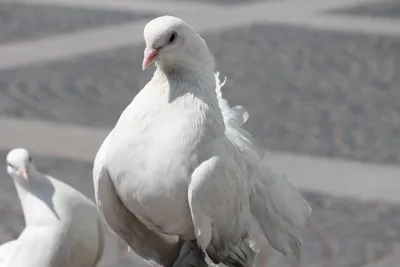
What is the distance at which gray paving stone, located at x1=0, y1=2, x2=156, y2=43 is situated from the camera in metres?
8.50

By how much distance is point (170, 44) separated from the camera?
2.77 metres

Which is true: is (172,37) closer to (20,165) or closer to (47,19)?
(20,165)

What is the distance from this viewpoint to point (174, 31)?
276 cm

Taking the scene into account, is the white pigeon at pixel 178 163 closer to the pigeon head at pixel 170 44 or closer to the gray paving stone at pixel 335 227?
the pigeon head at pixel 170 44

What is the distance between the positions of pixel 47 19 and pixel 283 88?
296 cm

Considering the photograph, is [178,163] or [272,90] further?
[272,90]

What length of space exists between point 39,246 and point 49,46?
4934mm

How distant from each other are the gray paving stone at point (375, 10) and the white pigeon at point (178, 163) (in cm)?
623

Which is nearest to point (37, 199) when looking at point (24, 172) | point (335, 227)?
point (24, 172)

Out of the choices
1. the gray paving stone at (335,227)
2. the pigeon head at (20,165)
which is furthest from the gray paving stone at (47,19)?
the pigeon head at (20,165)

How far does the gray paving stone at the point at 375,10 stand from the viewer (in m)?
9.01

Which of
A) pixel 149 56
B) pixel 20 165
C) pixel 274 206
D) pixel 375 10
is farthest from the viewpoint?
pixel 375 10

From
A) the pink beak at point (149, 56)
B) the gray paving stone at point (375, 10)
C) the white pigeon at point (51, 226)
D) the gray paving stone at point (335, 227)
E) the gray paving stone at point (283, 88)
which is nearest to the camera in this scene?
the pink beak at point (149, 56)

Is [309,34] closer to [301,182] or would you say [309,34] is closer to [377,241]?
[301,182]
